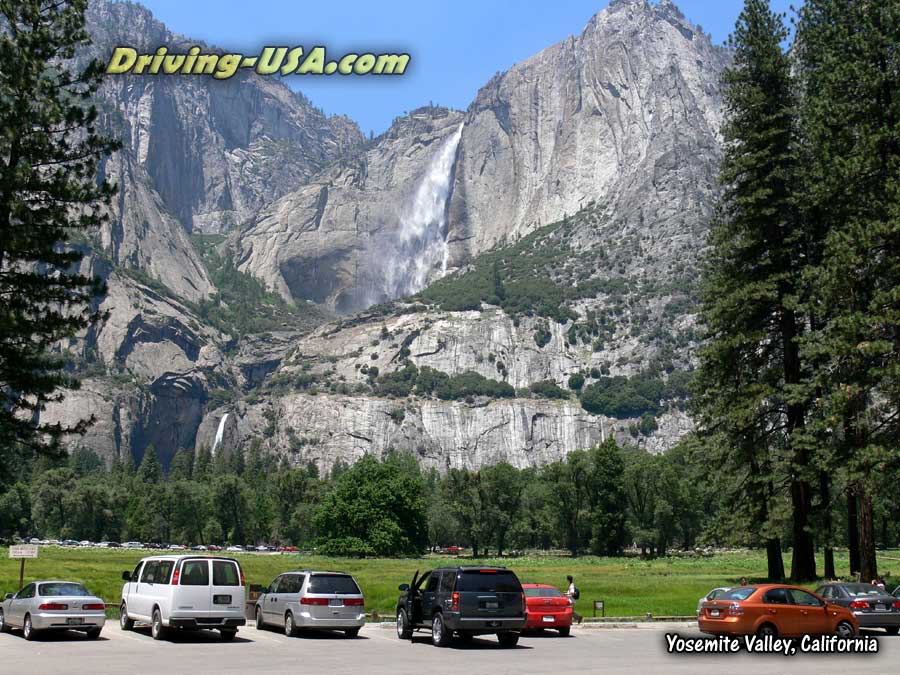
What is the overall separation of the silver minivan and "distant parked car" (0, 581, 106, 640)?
18.9 feet

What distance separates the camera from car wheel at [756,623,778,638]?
25453mm

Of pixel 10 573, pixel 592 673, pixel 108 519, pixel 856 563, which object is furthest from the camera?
pixel 108 519

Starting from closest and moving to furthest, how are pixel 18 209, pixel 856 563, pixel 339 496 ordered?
pixel 18 209 → pixel 856 563 → pixel 339 496

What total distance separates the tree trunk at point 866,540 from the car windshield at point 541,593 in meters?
A: 14.5

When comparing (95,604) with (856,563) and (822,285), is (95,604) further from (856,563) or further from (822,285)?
(856,563)

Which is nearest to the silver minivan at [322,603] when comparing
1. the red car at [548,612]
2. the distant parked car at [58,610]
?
the distant parked car at [58,610]

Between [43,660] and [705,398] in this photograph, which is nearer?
[43,660]

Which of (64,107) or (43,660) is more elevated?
(64,107)

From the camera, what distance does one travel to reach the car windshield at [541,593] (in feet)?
105

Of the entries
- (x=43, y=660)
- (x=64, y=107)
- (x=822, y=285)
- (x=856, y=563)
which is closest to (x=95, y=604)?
(x=43, y=660)

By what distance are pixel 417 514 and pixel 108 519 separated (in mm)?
64706

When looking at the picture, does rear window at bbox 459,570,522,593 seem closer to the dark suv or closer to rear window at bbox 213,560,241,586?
the dark suv

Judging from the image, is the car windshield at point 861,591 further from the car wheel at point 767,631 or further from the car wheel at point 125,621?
the car wheel at point 125,621

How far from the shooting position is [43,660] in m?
22.3
